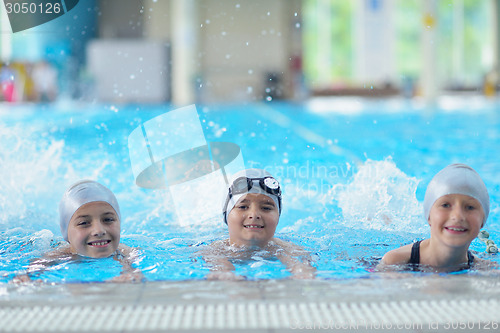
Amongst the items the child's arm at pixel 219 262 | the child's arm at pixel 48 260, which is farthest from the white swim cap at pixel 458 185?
the child's arm at pixel 48 260

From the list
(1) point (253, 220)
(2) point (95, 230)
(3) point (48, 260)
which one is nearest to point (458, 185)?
(1) point (253, 220)

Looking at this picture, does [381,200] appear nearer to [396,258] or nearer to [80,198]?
[396,258]

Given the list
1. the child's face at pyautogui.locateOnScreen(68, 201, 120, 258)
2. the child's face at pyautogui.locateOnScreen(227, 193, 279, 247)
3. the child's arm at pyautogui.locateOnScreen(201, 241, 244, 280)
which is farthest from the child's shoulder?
the child's face at pyautogui.locateOnScreen(68, 201, 120, 258)

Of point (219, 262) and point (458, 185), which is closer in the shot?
point (458, 185)

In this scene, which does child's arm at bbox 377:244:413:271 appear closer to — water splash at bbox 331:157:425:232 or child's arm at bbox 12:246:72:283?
water splash at bbox 331:157:425:232

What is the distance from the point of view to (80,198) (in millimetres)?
3582

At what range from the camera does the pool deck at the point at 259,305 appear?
2.34 m

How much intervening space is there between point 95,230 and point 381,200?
261cm

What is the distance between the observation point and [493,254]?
3.83 metres

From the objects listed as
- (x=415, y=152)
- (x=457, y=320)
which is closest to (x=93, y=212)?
(x=457, y=320)

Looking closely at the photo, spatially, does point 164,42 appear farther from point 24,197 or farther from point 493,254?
point 493,254

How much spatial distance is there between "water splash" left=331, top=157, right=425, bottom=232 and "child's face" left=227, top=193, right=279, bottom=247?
4.74ft

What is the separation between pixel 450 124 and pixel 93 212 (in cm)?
1056

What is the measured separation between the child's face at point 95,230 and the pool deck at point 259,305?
569mm
